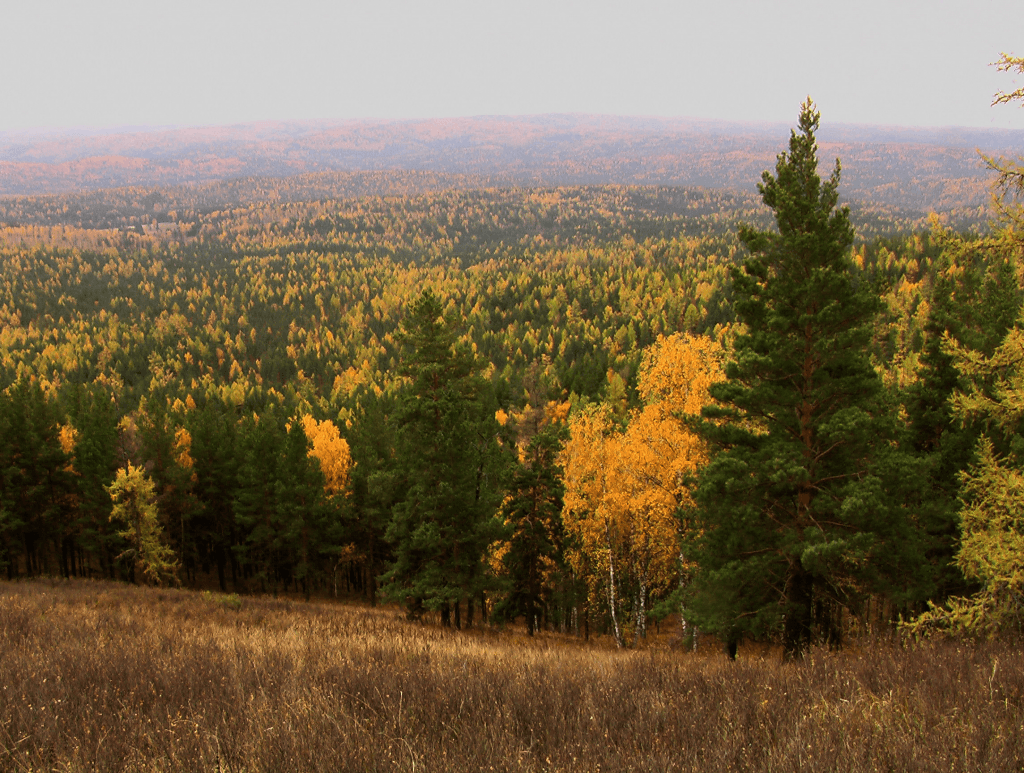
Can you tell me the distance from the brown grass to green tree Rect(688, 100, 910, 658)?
5.37m

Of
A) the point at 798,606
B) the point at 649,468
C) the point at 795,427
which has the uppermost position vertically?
the point at 795,427

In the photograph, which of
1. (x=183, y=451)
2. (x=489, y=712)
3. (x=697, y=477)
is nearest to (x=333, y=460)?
(x=183, y=451)

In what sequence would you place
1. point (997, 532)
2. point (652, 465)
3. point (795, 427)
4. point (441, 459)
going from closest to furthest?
point (997, 532), point (795, 427), point (652, 465), point (441, 459)

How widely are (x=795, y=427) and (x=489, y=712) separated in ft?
34.3

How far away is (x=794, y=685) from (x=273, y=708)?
4605 millimetres

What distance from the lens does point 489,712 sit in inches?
171

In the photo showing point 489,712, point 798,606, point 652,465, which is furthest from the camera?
point 652,465

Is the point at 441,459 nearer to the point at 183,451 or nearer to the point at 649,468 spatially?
the point at 649,468

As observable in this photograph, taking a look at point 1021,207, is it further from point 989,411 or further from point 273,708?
point 273,708

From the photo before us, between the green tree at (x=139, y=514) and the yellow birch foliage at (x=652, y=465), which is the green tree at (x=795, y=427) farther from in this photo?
the green tree at (x=139, y=514)

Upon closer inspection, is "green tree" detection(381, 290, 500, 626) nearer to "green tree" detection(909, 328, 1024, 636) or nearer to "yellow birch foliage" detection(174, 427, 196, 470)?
"green tree" detection(909, 328, 1024, 636)

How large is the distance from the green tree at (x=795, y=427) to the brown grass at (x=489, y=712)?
17.6 ft

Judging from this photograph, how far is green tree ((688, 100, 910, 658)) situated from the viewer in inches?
460

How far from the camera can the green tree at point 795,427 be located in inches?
460
